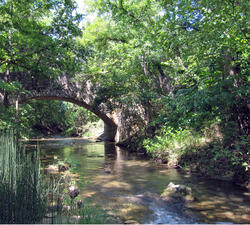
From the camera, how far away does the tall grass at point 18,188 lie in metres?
2.58

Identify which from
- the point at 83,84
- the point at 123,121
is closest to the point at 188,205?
the point at 123,121

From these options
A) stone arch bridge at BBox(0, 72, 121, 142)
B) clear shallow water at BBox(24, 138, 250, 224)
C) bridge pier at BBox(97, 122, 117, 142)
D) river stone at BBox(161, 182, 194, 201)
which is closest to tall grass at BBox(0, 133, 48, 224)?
clear shallow water at BBox(24, 138, 250, 224)

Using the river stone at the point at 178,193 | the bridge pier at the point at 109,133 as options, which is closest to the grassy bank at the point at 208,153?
the river stone at the point at 178,193

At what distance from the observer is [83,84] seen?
15.5 metres

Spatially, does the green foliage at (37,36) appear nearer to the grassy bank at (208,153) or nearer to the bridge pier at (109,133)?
the grassy bank at (208,153)

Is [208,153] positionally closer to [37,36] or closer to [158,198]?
[158,198]

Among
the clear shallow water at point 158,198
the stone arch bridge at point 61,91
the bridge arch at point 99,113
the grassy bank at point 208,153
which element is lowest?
the clear shallow water at point 158,198

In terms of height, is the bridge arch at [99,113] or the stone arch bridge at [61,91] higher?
the stone arch bridge at [61,91]

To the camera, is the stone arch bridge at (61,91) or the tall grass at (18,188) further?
the stone arch bridge at (61,91)

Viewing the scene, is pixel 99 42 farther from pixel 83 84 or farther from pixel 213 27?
pixel 213 27

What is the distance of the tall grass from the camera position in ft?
8.46

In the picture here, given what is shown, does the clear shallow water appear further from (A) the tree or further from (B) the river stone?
→ (A) the tree

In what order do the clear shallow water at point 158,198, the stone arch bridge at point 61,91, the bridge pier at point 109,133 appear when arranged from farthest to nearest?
the bridge pier at point 109,133, the stone arch bridge at point 61,91, the clear shallow water at point 158,198

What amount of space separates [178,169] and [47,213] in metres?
5.44
